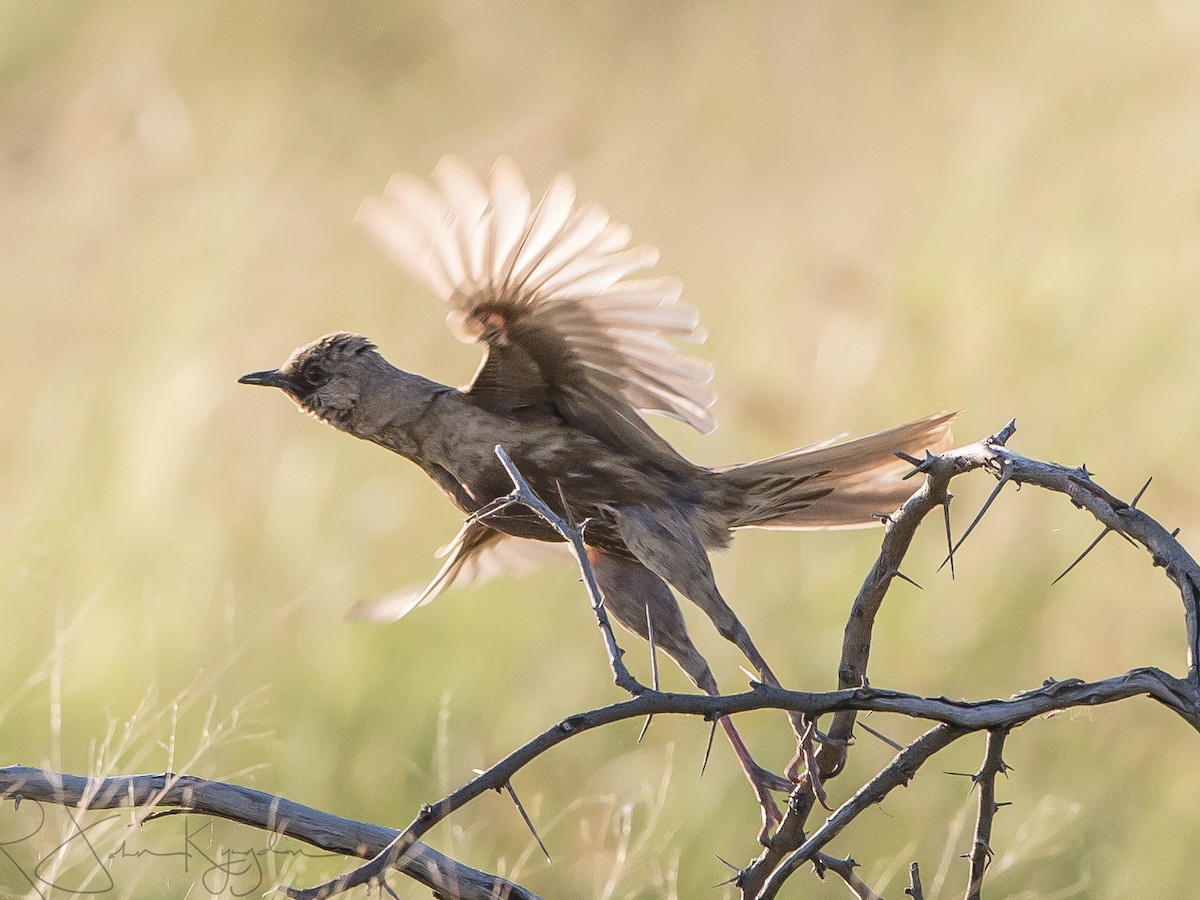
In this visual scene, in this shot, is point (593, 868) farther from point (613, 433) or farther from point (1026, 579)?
point (1026, 579)

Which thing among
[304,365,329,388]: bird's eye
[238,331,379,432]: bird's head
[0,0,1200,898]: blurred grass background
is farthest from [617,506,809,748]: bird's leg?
[304,365,329,388]: bird's eye

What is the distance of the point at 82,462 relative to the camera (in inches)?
206

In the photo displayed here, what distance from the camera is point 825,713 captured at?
1713 mm

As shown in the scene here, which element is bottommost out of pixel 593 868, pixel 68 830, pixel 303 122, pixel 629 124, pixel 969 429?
pixel 68 830

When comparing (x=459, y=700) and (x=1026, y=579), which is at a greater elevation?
(x=1026, y=579)

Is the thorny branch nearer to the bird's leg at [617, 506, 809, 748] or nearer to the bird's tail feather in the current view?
the bird's leg at [617, 506, 809, 748]

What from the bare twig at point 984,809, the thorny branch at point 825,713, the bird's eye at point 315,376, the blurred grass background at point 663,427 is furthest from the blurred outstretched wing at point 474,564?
the bare twig at point 984,809

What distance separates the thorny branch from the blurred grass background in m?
0.57

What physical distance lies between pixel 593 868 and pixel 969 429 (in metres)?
2.47

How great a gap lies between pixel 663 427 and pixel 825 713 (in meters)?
3.79

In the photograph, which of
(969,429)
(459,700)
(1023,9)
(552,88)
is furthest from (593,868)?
(1023,9)

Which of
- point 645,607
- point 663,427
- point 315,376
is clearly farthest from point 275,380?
point 663,427

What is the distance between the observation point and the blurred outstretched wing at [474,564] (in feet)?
10.7

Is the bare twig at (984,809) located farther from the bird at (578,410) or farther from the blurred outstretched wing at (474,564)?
the blurred outstretched wing at (474,564)
